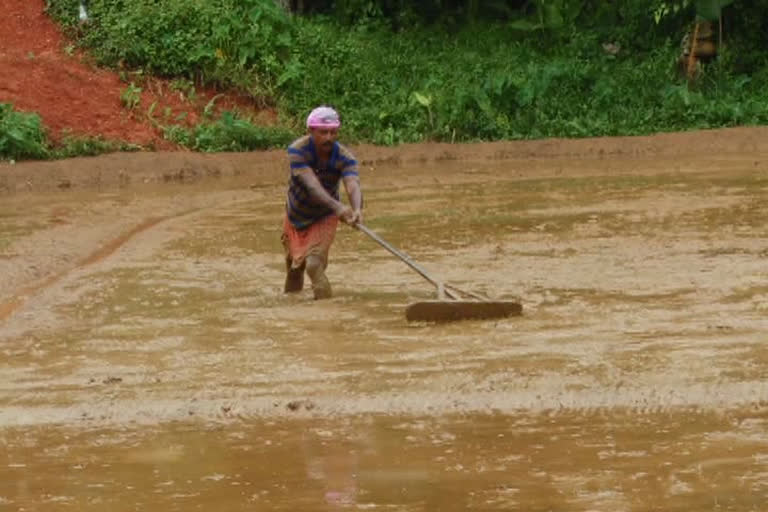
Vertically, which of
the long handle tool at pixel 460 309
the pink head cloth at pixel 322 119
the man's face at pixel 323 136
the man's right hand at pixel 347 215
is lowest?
the long handle tool at pixel 460 309

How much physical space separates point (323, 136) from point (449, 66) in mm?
12586

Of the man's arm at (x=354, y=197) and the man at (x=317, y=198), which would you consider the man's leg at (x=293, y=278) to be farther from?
the man's arm at (x=354, y=197)

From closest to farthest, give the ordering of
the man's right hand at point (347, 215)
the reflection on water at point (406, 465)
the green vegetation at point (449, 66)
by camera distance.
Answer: the reflection on water at point (406, 465)
the man's right hand at point (347, 215)
the green vegetation at point (449, 66)

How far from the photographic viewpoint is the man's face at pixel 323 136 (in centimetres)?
944

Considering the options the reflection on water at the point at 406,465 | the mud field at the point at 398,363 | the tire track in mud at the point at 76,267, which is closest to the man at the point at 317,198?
the mud field at the point at 398,363

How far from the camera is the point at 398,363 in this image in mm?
7531

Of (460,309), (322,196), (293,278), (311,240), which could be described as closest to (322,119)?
(322,196)

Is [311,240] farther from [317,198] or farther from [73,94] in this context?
[73,94]

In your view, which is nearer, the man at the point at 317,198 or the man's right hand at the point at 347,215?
the man's right hand at the point at 347,215

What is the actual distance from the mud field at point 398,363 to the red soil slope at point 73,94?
4496mm

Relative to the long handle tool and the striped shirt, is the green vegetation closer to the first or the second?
the striped shirt

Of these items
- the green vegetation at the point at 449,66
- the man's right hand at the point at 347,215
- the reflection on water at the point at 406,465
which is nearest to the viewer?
the reflection on water at the point at 406,465

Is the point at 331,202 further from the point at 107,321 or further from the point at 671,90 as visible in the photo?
the point at 671,90

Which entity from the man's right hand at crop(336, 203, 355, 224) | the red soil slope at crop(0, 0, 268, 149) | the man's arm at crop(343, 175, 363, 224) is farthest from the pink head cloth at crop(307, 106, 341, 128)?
the red soil slope at crop(0, 0, 268, 149)
